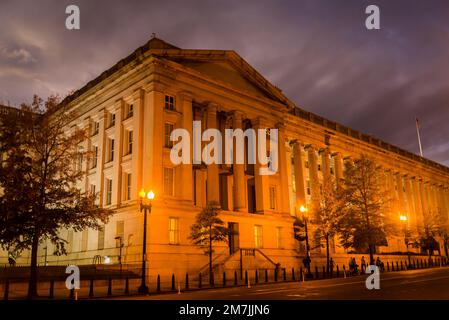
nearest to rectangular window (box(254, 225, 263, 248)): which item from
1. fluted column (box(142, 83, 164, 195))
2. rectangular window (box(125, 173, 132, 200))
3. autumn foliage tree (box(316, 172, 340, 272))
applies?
autumn foliage tree (box(316, 172, 340, 272))

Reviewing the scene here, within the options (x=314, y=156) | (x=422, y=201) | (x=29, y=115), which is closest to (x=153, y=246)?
(x=29, y=115)

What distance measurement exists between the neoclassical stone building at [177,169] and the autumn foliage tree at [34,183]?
7.90 meters

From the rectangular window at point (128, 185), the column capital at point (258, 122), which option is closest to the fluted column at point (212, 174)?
the column capital at point (258, 122)

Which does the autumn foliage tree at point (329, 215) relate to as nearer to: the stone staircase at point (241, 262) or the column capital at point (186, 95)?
the stone staircase at point (241, 262)

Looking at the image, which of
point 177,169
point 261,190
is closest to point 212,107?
point 177,169

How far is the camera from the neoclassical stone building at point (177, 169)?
1534 inches

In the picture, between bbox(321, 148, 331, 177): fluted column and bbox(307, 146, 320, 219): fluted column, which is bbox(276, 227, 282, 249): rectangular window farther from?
bbox(321, 148, 331, 177): fluted column

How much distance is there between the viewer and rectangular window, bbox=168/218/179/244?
128ft

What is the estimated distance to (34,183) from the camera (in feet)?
81.3

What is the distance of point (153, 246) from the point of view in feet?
120

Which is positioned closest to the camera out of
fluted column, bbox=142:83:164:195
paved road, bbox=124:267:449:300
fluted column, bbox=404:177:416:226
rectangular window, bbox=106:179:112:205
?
paved road, bbox=124:267:449:300

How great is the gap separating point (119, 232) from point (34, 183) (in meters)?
15.9

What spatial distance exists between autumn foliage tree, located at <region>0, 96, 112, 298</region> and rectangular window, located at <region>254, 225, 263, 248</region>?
2233cm

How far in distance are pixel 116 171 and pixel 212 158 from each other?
31.2 ft
